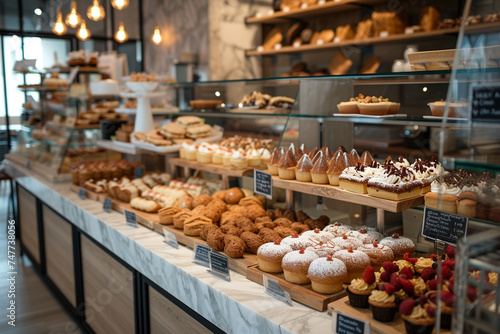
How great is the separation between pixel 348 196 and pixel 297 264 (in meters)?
0.39

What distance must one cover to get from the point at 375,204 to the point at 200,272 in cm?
85

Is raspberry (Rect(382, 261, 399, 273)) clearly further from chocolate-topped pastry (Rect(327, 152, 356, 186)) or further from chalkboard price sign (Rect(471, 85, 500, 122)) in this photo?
chalkboard price sign (Rect(471, 85, 500, 122))

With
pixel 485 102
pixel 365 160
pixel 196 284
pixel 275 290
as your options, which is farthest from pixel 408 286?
pixel 196 284

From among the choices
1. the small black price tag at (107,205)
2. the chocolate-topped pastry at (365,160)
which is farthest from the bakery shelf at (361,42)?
the small black price tag at (107,205)

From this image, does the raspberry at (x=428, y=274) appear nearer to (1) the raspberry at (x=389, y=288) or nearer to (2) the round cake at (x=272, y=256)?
(1) the raspberry at (x=389, y=288)

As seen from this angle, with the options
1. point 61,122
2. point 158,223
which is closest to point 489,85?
point 158,223

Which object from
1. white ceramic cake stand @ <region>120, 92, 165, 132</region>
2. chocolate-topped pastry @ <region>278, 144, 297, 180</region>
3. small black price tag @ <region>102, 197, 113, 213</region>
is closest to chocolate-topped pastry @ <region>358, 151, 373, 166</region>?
chocolate-topped pastry @ <region>278, 144, 297, 180</region>

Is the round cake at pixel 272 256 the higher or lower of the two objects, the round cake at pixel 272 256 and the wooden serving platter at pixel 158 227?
the higher

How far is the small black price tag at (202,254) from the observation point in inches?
80.3

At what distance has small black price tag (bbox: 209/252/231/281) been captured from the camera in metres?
1.89

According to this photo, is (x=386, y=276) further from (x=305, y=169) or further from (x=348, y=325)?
(x=305, y=169)

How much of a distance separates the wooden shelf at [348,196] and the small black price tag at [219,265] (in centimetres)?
49

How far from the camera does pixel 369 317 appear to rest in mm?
1403

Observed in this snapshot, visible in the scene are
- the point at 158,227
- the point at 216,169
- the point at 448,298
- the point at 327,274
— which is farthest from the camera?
the point at 216,169
